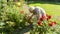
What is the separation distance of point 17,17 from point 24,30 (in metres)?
0.68

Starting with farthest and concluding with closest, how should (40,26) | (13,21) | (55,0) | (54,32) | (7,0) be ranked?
(55,0)
(7,0)
(13,21)
(54,32)
(40,26)

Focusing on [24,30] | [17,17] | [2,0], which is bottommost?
[24,30]

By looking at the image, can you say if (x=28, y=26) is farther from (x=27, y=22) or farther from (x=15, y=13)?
(x=15, y=13)

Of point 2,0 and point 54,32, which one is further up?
point 2,0

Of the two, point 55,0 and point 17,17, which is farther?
point 55,0

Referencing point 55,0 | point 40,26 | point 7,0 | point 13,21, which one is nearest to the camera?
point 40,26

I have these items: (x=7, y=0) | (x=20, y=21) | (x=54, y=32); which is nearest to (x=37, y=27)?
(x=54, y=32)

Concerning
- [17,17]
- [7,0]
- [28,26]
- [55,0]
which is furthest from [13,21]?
[55,0]

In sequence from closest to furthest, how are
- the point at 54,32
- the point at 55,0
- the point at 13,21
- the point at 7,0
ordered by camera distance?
the point at 54,32 → the point at 13,21 → the point at 7,0 → the point at 55,0

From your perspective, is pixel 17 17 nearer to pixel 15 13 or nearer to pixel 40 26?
pixel 15 13

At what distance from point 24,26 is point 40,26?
1.92 meters

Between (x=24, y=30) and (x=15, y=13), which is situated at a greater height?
(x=15, y=13)

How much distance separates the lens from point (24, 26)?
949 centimetres

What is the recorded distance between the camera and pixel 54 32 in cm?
820
